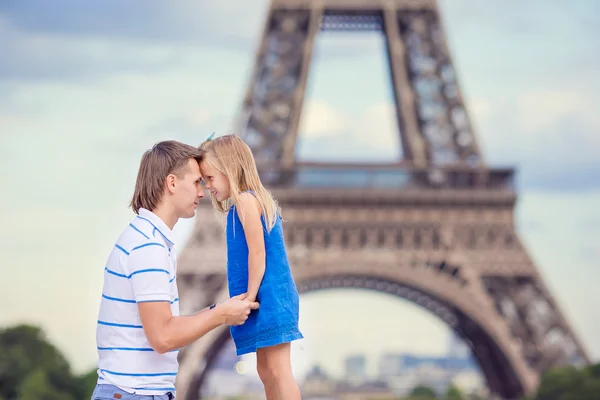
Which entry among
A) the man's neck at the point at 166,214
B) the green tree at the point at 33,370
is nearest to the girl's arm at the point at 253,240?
the man's neck at the point at 166,214

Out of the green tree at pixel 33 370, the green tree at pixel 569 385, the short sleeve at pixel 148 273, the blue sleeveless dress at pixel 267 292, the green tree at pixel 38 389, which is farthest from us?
the green tree at pixel 33 370

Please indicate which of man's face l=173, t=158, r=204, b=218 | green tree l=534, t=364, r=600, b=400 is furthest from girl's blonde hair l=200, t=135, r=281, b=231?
green tree l=534, t=364, r=600, b=400

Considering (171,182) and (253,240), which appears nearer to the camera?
(171,182)

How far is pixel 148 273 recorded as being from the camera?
486cm

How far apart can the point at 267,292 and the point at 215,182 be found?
553 mm

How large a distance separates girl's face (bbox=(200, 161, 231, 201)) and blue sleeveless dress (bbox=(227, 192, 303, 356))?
9 centimetres

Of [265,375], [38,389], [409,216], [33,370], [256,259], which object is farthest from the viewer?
[33,370]

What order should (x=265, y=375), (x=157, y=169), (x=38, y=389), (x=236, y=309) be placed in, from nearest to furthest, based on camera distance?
(x=157, y=169) → (x=236, y=309) → (x=265, y=375) → (x=38, y=389)

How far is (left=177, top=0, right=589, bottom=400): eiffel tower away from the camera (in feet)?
109

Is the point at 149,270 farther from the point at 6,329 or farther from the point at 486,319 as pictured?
the point at 6,329

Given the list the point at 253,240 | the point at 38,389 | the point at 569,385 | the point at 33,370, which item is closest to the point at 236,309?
the point at 253,240

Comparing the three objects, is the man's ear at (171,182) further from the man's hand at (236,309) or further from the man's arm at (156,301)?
the man's hand at (236,309)

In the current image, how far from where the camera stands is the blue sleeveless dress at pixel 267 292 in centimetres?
549

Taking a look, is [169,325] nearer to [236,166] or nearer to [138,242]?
[138,242]
